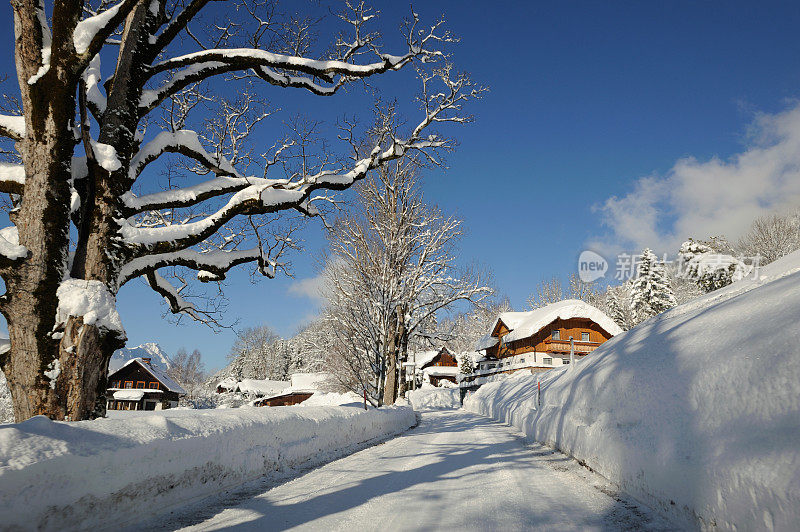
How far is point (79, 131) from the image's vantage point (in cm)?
626

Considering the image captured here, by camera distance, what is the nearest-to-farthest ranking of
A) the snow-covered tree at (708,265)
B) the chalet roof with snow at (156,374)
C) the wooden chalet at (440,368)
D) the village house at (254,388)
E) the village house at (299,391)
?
the snow-covered tree at (708,265) → the chalet roof with snow at (156,374) → the village house at (299,391) → the wooden chalet at (440,368) → the village house at (254,388)

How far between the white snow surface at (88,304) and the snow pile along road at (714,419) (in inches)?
252

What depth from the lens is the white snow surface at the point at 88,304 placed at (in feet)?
18.1

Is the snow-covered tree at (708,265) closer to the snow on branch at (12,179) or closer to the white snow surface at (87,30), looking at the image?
the white snow surface at (87,30)

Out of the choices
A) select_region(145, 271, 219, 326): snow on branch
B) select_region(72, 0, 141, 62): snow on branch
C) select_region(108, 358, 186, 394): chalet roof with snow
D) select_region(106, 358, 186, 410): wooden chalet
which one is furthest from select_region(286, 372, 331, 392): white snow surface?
select_region(72, 0, 141, 62): snow on branch

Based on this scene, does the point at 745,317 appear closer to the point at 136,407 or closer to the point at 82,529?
the point at 82,529

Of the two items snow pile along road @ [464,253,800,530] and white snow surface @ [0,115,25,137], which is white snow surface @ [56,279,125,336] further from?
snow pile along road @ [464,253,800,530]

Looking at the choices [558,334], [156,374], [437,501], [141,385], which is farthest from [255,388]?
[437,501]

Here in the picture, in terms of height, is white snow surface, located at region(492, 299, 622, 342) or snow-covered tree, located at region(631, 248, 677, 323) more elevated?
snow-covered tree, located at region(631, 248, 677, 323)

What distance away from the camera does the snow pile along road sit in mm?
2707

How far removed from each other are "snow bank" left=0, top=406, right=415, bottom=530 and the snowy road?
469 mm

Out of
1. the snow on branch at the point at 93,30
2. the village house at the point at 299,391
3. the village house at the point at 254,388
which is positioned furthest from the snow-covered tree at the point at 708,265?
the village house at the point at 254,388

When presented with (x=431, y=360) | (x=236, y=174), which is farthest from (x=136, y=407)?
(x=236, y=174)

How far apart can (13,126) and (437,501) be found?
7.54 metres
